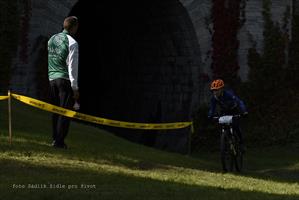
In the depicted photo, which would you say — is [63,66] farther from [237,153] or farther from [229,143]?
[237,153]

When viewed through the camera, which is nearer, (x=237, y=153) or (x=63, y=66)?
(x=63, y=66)

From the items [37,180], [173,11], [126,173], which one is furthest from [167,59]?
[37,180]

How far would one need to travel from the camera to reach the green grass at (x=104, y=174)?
7.25 meters

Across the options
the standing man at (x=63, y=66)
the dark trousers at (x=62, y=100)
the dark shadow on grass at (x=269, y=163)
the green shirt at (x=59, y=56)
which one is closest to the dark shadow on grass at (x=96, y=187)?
the dark trousers at (x=62, y=100)

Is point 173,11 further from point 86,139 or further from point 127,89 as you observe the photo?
point 86,139

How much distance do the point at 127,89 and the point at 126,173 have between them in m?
15.6

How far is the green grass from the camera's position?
7.25m

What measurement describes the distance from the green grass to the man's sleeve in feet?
3.68

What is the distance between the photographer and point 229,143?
450 inches

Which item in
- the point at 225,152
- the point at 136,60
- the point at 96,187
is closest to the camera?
the point at 96,187

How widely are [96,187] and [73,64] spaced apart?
2.54 m

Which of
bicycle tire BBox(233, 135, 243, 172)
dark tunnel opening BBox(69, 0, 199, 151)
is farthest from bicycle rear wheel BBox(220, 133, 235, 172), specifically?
dark tunnel opening BBox(69, 0, 199, 151)

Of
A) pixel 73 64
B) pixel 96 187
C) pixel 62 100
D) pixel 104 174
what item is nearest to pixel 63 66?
pixel 73 64

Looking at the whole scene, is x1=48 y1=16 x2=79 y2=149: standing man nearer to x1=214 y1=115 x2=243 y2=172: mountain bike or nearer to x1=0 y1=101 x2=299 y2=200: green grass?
x1=0 y1=101 x2=299 y2=200: green grass
